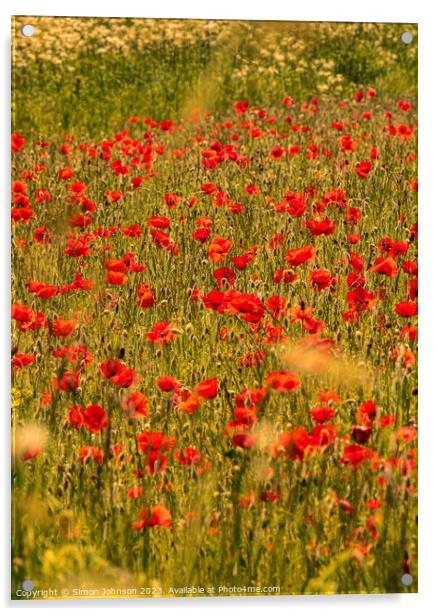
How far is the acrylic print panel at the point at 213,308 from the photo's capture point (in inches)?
130

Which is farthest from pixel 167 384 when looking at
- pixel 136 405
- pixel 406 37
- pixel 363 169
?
pixel 406 37

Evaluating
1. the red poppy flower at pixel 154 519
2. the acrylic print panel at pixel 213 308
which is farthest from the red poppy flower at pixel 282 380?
the red poppy flower at pixel 154 519

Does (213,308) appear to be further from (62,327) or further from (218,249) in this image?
(62,327)

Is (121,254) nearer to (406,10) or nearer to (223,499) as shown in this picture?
(223,499)

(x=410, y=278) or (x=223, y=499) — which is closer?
(x=223, y=499)

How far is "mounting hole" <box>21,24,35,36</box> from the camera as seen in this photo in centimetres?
362

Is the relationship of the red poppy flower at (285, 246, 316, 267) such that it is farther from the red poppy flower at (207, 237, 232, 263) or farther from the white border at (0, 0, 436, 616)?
the white border at (0, 0, 436, 616)

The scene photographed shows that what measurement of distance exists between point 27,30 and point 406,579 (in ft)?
7.35

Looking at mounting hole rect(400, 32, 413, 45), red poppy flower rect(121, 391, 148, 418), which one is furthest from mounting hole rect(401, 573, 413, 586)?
mounting hole rect(400, 32, 413, 45)

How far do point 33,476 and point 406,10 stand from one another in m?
2.08

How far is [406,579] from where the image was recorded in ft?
11.4

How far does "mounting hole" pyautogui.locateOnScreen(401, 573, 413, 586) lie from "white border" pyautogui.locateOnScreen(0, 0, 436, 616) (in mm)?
55
